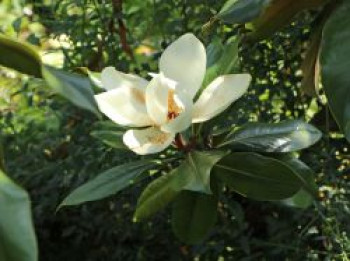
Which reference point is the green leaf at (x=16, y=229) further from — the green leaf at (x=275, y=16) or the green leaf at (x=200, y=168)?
the green leaf at (x=275, y=16)

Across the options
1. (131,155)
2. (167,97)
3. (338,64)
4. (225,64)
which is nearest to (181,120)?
(167,97)

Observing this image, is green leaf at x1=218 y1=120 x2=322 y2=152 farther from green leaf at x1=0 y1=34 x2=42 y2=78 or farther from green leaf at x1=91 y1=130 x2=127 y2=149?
green leaf at x1=0 y1=34 x2=42 y2=78

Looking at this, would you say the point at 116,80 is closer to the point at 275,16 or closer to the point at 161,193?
the point at 161,193

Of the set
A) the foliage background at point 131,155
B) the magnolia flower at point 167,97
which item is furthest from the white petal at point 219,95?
the foliage background at point 131,155

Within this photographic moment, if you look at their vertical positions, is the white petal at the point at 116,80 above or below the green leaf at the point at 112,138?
above

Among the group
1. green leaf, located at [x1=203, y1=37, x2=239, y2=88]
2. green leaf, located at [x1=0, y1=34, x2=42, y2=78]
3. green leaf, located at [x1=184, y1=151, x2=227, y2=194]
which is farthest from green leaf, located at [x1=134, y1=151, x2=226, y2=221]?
green leaf, located at [x1=0, y1=34, x2=42, y2=78]

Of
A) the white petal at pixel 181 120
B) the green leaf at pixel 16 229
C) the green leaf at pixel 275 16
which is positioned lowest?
the green leaf at pixel 16 229

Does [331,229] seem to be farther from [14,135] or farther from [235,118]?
[14,135]

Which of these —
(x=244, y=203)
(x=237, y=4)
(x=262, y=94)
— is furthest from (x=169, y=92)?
(x=244, y=203)
